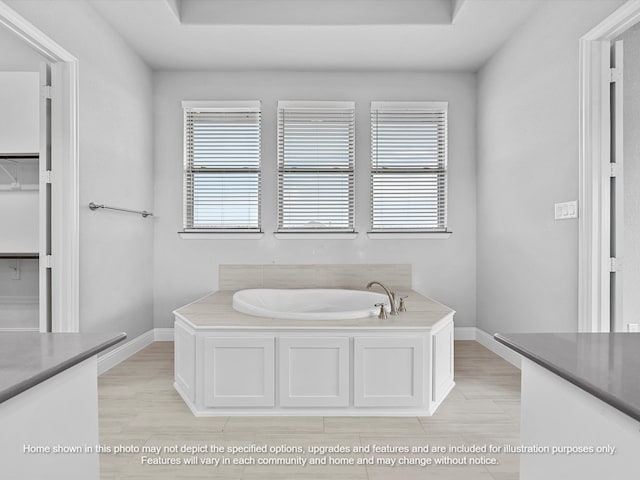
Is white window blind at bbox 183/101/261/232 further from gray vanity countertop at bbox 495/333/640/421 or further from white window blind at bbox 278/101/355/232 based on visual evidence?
gray vanity countertop at bbox 495/333/640/421

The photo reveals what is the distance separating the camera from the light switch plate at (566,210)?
254 centimetres

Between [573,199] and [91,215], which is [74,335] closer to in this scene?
[91,215]

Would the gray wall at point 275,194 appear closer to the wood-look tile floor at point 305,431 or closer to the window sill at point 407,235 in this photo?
the window sill at point 407,235

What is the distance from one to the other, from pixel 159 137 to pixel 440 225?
285 cm

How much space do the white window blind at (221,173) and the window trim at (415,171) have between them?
110 cm

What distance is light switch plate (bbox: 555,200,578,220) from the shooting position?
254 centimetres

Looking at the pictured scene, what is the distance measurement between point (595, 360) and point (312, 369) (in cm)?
171

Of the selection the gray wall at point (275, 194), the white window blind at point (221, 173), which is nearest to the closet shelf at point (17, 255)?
the gray wall at point (275, 194)

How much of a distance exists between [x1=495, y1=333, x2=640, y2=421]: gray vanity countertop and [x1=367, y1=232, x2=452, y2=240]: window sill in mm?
2952

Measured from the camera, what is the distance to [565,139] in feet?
8.79

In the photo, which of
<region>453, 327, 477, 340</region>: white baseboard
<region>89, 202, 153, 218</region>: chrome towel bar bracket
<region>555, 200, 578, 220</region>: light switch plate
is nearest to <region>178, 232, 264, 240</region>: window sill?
<region>89, 202, 153, 218</region>: chrome towel bar bracket

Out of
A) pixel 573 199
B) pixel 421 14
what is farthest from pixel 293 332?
pixel 421 14

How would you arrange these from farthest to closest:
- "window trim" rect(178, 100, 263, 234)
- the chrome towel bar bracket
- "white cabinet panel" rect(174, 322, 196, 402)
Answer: "window trim" rect(178, 100, 263, 234)
the chrome towel bar bracket
"white cabinet panel" rect(174, 322, 196, 402)

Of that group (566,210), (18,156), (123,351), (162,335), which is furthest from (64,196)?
(566,210)
